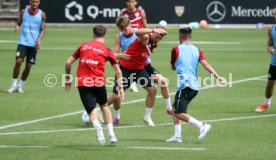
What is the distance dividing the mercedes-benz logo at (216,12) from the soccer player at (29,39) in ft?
82.5

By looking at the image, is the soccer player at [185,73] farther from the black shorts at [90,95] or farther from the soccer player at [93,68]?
the black shorts at [90,95]

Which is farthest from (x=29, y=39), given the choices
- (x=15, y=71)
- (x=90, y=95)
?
(x=90, y=95)

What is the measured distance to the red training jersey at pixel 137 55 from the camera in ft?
52.6

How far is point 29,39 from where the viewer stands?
2127 centimetres

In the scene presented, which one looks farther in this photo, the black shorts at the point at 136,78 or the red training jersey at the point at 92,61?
the black shorts at the point at 136,78

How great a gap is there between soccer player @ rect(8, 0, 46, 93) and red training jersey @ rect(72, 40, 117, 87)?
308 inches

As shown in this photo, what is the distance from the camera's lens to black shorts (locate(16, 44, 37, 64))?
69.4 ft

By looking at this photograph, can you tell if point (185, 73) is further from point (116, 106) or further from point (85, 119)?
point (85, 119)

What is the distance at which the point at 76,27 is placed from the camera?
4575cm

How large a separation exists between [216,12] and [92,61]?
108ft

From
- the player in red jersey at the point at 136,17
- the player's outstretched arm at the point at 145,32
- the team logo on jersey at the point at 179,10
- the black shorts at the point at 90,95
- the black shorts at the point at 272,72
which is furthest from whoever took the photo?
the team logo on jersey at the point at 179,10

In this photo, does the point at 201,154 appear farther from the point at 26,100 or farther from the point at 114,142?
the point at 26,100

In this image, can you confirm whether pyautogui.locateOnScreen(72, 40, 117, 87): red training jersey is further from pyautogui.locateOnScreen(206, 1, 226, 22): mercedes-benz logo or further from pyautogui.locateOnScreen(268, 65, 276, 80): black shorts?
pyautogui.locateOnScreen(206, 1, 226, 22): mercedes-benz logo

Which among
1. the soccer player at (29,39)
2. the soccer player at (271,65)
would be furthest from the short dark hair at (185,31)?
the soccer player at (29,39)
